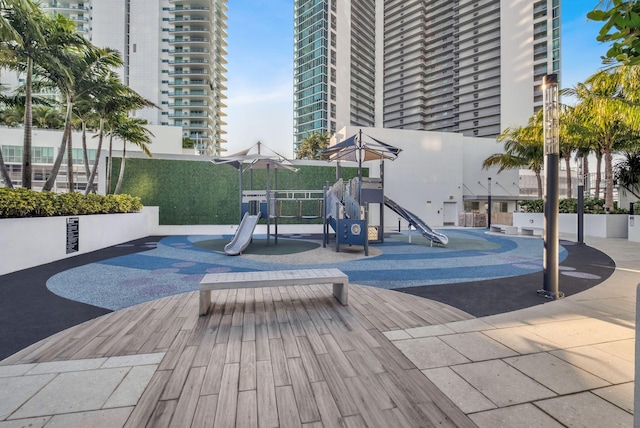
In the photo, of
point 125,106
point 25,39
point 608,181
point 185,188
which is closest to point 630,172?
point 608,181

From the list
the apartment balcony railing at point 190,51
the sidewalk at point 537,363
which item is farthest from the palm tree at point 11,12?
the apartment balcony railing at point 190,51

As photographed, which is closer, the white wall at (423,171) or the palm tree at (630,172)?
the palm tree at (630,172)

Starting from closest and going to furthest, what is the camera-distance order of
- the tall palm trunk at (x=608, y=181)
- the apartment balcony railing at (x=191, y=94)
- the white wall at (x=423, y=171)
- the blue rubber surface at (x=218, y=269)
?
the blue rubber surface at (x=218, y=269)
the tall palm trunk at (x=608, y=181)
the white wall at (x=423, y=171)
the apartment balcony railing at (x=191, y=94)

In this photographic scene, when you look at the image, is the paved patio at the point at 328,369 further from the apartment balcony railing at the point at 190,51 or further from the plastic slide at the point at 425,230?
the apartment balcony railing at the point at 190,51

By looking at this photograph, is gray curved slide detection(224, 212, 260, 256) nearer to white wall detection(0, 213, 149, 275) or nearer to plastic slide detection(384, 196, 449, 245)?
white wall detection(0, 213, 149, 275)

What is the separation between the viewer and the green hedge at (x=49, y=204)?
699cm

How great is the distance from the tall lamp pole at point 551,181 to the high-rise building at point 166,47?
196 ft

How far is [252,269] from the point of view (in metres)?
7.47

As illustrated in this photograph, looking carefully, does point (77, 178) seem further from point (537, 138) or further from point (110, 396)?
point (537, 138)

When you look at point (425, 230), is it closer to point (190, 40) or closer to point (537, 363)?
point (537, 363)

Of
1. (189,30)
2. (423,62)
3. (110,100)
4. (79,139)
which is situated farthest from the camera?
(423,62)

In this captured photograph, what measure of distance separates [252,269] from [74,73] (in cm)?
1094

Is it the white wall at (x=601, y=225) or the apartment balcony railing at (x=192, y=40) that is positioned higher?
the apartment balcony railing at (x=192, y=40)

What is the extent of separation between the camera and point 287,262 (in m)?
8.49
